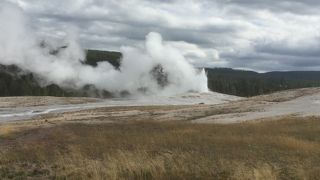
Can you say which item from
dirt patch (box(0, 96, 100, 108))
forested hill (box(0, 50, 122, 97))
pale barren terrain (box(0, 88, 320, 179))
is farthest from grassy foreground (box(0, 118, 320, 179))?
forested hill (box(0, 50, 122, 97))

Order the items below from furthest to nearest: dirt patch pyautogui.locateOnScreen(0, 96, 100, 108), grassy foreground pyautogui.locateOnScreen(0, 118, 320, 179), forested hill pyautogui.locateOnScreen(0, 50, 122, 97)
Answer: forested hill pyautogui.locateOnScreen(0, 50, 122, 97) → dirt patch pyautogui.locateOnScreen(0, 96, 100, 108) → grassy foreground pyautogui.locateOnScreen(0, 118, 320, 179)

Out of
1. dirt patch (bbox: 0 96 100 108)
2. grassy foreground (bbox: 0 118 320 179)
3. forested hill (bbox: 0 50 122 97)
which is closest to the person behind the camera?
grassy foreground (bbox: 0 118 320 179)

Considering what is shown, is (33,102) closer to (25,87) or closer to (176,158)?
(25,87)

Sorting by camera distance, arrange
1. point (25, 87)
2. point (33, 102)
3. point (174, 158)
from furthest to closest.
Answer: point (25, 87) < point (33, 102) < point (174, 158)

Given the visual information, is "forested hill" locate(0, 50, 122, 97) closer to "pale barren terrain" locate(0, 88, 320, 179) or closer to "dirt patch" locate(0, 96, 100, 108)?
"dirt patch" locate(0, 96, 100, 108)

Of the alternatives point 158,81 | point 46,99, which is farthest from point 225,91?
point 46,99

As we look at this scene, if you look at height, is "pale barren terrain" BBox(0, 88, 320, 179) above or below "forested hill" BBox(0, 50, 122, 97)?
below

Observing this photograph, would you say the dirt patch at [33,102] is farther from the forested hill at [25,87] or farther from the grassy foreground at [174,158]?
the grassy foreground at [174,158]

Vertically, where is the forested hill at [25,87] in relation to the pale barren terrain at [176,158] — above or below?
above

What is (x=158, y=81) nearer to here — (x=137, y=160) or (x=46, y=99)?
(x=46, y=99)

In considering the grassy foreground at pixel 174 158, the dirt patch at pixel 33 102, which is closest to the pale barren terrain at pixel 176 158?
A: the grassy foreground at pixel 174 158

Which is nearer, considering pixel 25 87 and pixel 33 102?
pixel 33 102

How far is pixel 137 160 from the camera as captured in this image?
17.2 meters

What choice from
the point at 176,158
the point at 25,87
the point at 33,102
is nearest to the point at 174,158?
the point at 176,158
